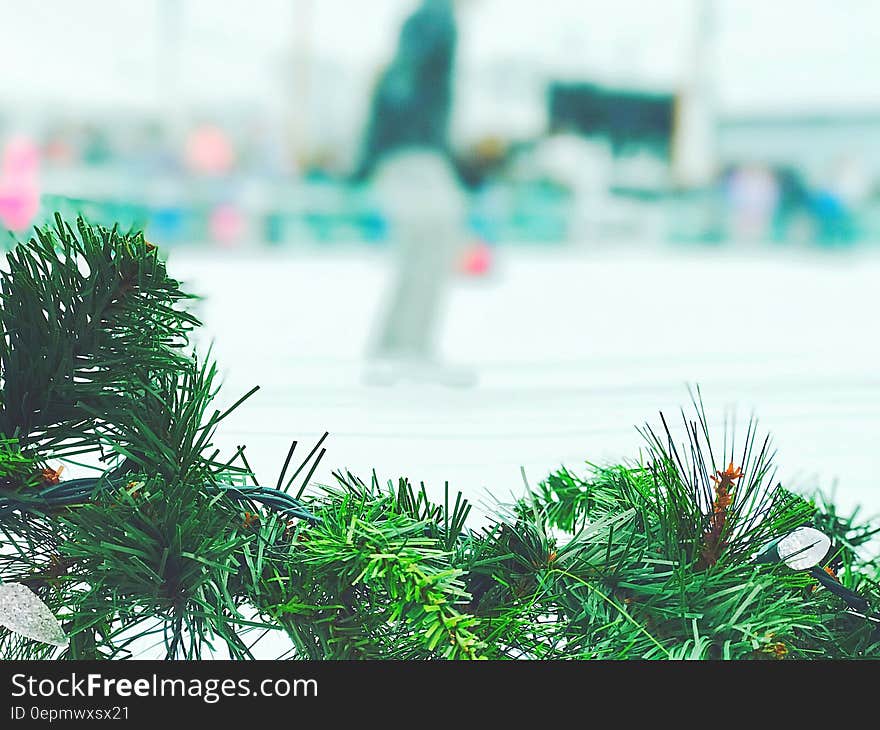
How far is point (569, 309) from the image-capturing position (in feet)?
11.0

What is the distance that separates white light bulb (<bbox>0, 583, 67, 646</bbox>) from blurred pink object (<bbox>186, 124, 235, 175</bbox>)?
4.17 meters

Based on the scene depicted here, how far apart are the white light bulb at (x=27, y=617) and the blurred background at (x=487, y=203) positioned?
122 mm

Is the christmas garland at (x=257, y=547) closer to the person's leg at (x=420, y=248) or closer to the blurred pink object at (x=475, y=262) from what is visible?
the person's leg at (x=420, y=248)

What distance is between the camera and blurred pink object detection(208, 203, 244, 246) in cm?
354

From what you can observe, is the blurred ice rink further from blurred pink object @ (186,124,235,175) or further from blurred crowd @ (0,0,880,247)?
blurred pink object @ (186,124,235,175)

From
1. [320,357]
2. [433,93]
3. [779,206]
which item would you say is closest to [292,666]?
[320,357]

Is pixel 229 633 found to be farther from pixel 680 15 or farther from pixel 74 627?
Answer: pixel 680 15

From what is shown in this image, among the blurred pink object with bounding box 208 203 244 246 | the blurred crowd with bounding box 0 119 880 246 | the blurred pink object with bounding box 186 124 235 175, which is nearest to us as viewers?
the blurred pink object with bounding box 208 203 244 246

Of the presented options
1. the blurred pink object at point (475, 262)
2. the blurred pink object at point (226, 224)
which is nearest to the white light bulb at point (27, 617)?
the blurred pink object at point (226, 224)

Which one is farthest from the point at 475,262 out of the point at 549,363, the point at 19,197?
the point at 19,197

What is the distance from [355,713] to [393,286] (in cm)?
171

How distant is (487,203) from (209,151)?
1331 millimetres

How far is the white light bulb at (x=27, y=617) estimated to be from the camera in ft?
1.28

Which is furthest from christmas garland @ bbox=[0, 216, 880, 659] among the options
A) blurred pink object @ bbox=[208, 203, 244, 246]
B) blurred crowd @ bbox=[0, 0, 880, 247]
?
blurred pink object @ bbox=[208, 203, 244, 246]
